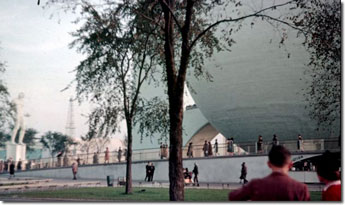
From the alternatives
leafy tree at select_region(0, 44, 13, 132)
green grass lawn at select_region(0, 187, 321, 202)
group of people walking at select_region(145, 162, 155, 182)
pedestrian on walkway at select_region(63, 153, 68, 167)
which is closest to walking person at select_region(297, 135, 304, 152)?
green grass lawn at select_region(0, 187, 321, 202)

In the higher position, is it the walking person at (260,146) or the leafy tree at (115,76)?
the leafy tree at (115,76)

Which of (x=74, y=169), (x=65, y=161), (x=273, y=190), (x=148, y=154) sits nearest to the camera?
(x=273, y=190)

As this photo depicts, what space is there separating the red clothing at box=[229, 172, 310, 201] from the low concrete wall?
6174mm

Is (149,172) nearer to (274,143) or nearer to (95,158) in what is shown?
(95,158)

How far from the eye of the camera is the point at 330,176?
2938 mm

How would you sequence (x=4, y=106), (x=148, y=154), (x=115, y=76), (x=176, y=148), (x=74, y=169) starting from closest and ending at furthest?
(x=176, y=148) → (x=4, y=106) → (x=115, y=76) → (x=74, y=169) → (x=148, y=154)

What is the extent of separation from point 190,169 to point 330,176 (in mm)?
7578

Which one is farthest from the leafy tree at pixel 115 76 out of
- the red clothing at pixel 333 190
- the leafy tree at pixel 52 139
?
the red clothing at pixel 333 190

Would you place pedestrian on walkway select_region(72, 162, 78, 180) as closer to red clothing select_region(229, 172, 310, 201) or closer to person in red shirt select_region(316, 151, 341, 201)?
person in red shirt select_region(316, 151, 341, 201)

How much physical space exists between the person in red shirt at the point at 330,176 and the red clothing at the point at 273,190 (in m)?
0.54

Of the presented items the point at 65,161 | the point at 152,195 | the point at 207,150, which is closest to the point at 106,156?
the point at 65,161

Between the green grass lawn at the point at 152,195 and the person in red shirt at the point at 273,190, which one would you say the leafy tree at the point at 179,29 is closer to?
the green grass lawn at the point at 152,195

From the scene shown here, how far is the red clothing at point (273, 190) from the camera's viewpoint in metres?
2.42

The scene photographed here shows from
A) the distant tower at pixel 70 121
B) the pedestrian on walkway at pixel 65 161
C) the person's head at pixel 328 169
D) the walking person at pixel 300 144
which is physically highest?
the distant tower at pixel 70 121
